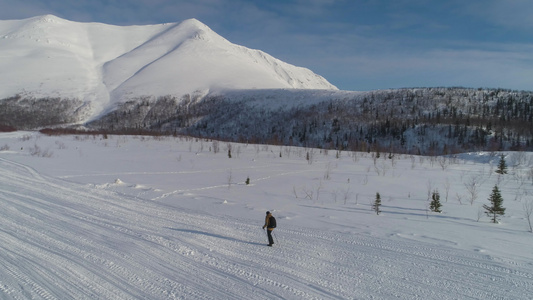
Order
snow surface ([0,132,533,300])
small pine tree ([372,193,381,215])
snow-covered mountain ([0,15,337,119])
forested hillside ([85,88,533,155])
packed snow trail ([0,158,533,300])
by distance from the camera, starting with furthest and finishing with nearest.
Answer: snow-covered mountain ([0,15,337,119]) < forested hillside ([85,88,533,155]) < small pine tree ([372,193,381,215]) < snow surface ([0,132,533,300]) < packed snow trail ([0,158,533,300])

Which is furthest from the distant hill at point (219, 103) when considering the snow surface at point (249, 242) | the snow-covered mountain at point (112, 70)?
the snow surface at point (249, 242)

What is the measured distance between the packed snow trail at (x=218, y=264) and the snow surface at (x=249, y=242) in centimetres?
2

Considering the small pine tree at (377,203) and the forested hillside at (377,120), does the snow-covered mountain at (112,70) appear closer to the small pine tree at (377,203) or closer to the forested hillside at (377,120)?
the forested hillside at (377,120)

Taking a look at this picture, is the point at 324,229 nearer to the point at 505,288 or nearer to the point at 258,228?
the point at 258,228

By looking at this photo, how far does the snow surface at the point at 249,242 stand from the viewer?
182 inches

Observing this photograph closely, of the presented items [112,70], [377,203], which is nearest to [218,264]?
[377,203]

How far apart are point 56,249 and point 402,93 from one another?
8612cm

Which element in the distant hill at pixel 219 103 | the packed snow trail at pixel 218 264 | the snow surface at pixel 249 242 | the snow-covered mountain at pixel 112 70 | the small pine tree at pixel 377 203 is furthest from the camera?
the snow-covered mountain at pixel 112 70

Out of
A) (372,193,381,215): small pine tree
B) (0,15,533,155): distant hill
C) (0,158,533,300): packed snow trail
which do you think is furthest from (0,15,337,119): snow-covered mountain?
(0,158,533,300): packed snow trail

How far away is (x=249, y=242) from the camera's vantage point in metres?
6.48

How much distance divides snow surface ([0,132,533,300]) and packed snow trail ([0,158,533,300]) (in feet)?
0.07

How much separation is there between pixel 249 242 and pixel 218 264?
1196 mm

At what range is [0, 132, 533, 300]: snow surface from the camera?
4.62 metres

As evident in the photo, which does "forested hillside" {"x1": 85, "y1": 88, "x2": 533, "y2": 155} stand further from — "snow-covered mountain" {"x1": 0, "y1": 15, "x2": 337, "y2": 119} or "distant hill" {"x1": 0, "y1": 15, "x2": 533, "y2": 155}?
"snow-covered mountain" {"x1": 0, "y1": 15, "x2": 337, "y2": 119}
